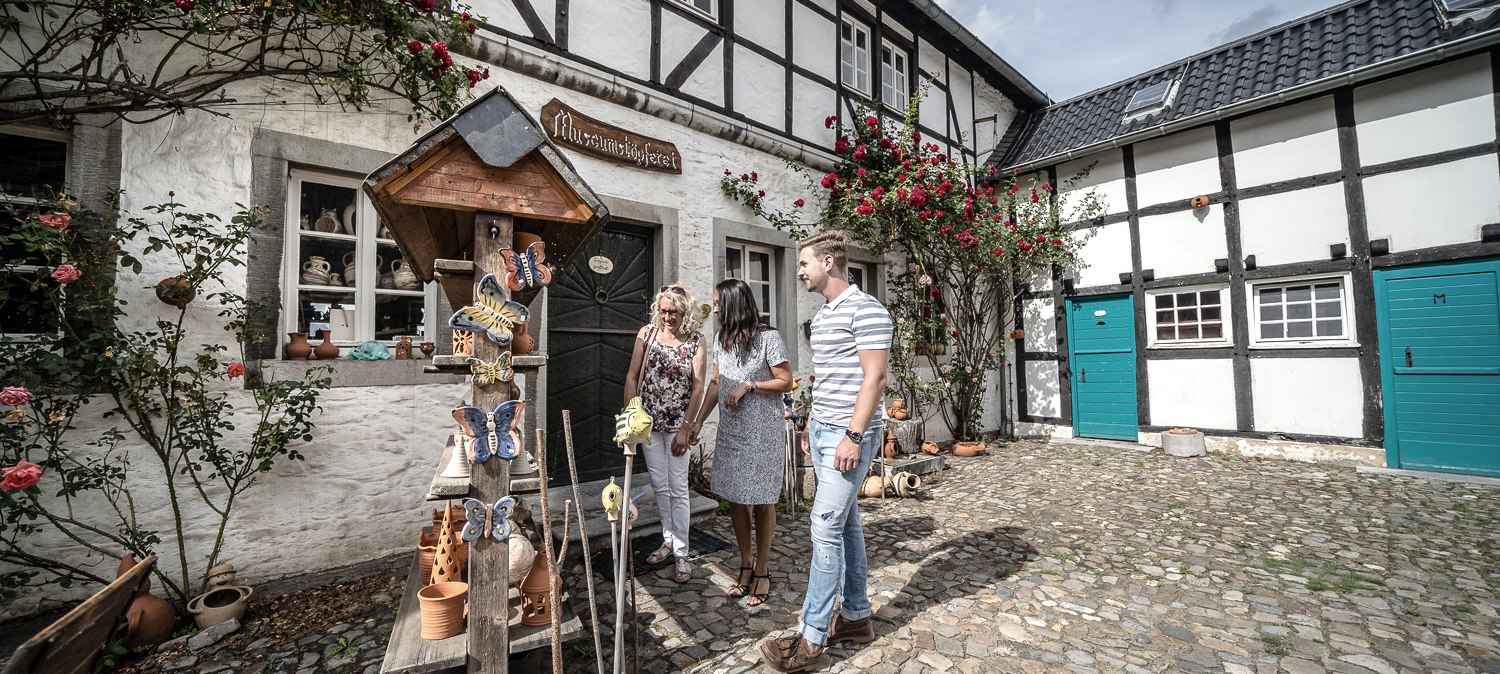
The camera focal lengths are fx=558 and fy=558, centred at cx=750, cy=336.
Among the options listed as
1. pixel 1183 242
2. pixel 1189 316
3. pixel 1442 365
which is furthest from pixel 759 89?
pixel 1442 365

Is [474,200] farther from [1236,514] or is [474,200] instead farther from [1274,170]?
[1274,170]

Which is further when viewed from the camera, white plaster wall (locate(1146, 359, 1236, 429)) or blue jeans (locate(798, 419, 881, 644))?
white plaster wall (locate(1146, 359, 1236, 429))

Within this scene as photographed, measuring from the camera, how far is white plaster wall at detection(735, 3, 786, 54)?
5.76m

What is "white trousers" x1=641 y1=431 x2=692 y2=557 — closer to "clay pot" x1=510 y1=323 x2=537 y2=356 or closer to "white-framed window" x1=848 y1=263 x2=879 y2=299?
"clay pot" x1=510 y1=323 x2=537 y2=356

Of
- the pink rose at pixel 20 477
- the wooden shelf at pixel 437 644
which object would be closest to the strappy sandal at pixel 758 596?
the wooden shelf at pixel 437 644

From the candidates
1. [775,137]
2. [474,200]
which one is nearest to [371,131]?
[474,200]

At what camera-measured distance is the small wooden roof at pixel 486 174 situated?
186 centimetres

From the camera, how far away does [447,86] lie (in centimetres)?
349

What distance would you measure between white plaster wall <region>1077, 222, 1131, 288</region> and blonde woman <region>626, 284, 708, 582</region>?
7.29 m

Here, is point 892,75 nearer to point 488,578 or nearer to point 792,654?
point 792,654

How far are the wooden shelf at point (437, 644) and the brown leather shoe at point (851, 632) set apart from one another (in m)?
1.18

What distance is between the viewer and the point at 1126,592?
309 cm

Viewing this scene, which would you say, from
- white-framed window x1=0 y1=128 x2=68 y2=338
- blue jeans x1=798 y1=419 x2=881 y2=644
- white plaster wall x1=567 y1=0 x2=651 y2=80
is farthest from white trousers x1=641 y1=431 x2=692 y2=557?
white plaster wall x1=567 y1=0 x2=651 y2=80

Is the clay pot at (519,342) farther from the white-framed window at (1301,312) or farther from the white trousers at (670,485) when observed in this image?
the white-framed window at (1301,312)
